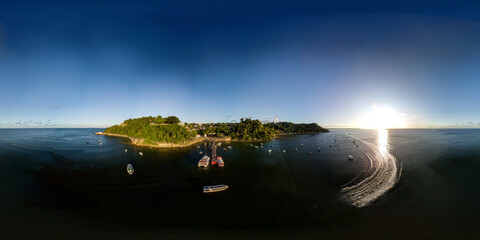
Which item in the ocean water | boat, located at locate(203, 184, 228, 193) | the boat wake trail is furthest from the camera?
boat, located at locate(203, 184, 228, 193)

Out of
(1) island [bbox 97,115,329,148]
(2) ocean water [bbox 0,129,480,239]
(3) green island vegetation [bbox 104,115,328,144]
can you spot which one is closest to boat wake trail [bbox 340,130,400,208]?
(2) ocean water [bbox 0,129,480,239]

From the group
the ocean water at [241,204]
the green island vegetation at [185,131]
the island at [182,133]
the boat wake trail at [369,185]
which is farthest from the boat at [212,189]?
the green island vegetation at [185,131]

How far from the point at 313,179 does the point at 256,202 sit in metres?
12.9

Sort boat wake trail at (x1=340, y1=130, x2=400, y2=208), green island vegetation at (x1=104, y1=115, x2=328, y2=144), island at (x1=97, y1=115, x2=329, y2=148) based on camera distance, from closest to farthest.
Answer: boat wake trail at (x1=340, y1=130, x2=400, y2=208) < island at (x1=97, y1=115, x2=329, y2=148) < green island vegetation at (x1=104, y1=115, x2=328, y2=144)

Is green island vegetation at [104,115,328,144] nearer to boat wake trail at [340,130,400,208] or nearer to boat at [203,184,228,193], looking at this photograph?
boat at [203,184,228,193]

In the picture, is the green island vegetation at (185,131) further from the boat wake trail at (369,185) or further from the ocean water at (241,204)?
the boat wake trail at (369,185)

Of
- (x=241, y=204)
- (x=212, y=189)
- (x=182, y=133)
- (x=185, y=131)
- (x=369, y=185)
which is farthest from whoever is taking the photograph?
(x=185, y=131)

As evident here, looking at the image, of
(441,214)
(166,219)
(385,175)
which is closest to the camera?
(166,219)

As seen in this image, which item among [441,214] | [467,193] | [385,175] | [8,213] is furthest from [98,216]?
[467,193]

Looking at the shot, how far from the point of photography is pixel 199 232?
14.3 meters

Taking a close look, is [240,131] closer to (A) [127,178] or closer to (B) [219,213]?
(A) [127,178]

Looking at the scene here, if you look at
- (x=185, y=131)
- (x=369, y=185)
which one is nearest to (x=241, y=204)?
(x=369, y=185)

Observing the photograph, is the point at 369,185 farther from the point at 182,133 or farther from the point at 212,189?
the point at 182,133

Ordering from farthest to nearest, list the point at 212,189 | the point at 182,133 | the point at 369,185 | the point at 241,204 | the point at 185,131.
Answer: the point at 185,131
the point at 182,133
the point at 369,185
the point at 212,189
the point at 241,204
